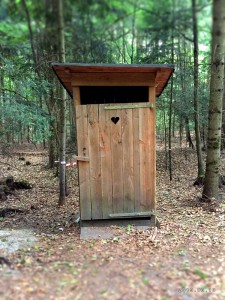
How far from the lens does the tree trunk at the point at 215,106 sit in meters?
5.30

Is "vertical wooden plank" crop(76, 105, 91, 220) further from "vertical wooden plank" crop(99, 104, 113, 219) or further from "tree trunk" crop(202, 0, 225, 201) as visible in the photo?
"tree trunk" crop(202, 0, 225, 201)

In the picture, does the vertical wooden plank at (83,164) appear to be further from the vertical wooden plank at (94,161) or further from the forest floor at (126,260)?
the forest floor at (126,260)

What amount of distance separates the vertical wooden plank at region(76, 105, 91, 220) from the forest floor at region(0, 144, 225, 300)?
47 cm

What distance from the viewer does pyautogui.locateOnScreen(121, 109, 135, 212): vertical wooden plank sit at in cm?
451

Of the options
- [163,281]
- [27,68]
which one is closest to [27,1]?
[163,281]

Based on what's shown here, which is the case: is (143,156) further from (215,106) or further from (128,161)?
(215,106)

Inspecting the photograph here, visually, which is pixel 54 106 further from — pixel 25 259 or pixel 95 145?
pixel 25 259

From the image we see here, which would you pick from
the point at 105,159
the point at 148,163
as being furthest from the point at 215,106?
the point at 105,159

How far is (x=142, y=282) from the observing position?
2797 mm

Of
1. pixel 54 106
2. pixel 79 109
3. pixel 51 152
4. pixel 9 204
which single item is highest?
pixel 54 106

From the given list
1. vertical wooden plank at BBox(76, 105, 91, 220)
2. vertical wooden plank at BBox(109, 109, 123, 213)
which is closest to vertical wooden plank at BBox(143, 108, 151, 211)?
vertical wooden plank at BBox(109, 109, 123, 213)

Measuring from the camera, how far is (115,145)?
4.56 meters

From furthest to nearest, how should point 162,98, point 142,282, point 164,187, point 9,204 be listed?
point 162,98, point 164,187, point 9,204, point 142,282

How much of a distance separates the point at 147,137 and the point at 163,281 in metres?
2.33
